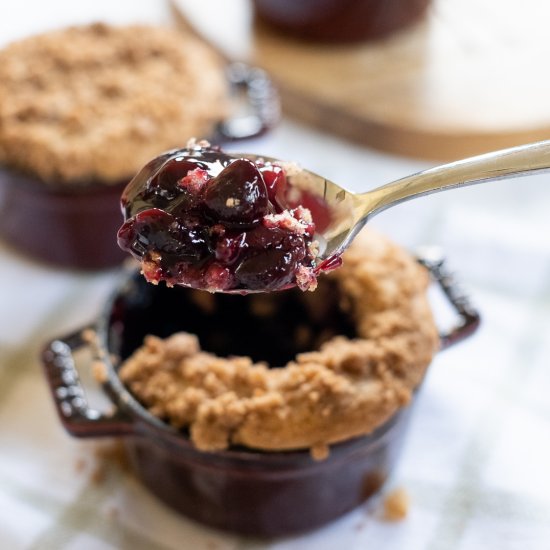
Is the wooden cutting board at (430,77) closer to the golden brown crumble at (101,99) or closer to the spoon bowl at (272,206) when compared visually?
the golden brown crumble at (101,99)

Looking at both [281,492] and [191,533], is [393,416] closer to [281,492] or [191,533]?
[281,492]

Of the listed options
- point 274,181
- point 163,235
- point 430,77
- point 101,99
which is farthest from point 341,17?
point 163,235

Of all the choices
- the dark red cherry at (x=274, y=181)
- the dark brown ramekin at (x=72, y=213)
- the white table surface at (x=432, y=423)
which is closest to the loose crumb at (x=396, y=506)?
the white table surface at (x=432, y=423)

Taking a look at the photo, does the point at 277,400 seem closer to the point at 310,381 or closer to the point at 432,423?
the point at 310,381

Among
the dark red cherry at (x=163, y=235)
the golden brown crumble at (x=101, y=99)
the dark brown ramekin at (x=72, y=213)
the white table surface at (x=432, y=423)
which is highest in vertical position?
the dark red cherry at (x=163, y=235)

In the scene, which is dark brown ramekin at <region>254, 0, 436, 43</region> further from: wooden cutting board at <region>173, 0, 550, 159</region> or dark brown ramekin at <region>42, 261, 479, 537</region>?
dark brown ramekin at <region>42, 261, 479, 537</region>

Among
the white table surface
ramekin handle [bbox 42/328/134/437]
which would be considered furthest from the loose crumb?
ramekin handle [bbox 42/328/134/437]

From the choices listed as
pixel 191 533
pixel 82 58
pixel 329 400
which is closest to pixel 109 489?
pixel 191 533
